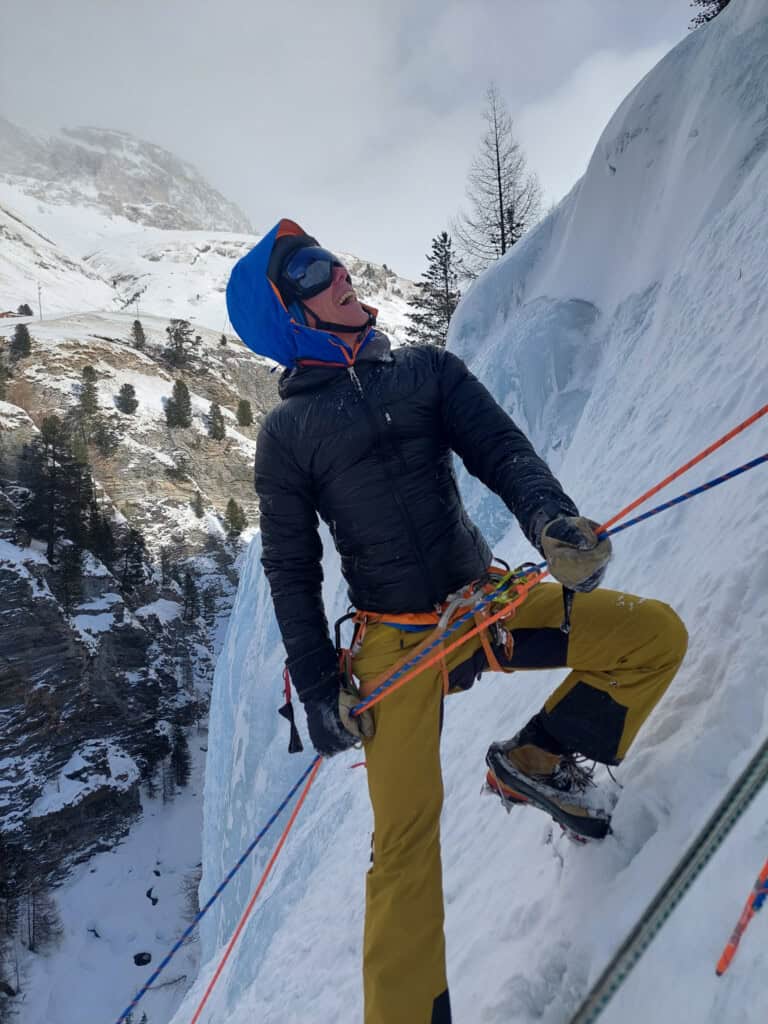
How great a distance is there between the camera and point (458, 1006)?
1.98 m

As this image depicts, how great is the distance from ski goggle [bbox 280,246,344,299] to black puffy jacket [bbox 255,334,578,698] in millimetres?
275

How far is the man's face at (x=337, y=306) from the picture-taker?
199cm

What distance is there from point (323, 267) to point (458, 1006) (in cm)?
261

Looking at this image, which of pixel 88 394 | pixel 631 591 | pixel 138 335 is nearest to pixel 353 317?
pixel 631 591

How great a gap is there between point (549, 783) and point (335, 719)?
74cm

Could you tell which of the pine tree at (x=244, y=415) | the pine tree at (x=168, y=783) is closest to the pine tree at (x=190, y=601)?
the pine tree at (x=168, y=783)

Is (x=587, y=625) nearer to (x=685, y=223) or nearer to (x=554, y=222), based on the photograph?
(x=685, y=223)

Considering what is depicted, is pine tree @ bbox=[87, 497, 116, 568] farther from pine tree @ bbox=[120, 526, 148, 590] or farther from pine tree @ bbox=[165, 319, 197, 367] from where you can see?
pine tree @ bbox=[165, 319, 197, 367]

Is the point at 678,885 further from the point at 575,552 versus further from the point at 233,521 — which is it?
the point at 233,521

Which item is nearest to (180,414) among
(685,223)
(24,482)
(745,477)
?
(24,482)

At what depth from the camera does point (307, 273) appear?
203 centimetres

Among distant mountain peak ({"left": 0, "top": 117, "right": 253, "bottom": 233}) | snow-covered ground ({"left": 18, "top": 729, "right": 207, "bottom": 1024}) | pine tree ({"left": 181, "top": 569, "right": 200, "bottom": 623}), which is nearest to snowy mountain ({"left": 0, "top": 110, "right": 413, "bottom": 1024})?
snow-covered ground ({"left": 18, "top": 729, "right": 207, "bottom": 1024})

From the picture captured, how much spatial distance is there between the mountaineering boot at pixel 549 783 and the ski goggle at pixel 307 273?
1695 mm

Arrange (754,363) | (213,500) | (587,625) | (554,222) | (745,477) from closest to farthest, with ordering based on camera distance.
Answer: (587,625), (745,477), (754,363), (554,222), (213,500)
